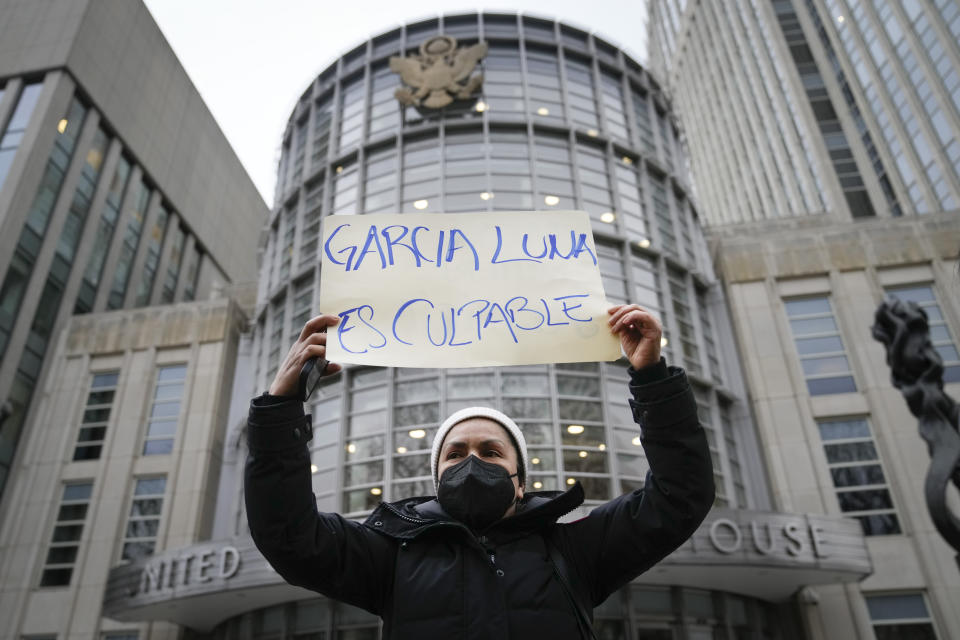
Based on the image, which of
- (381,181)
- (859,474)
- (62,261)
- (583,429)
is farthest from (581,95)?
(62,261)

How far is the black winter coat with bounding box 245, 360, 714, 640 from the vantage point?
89.8 inches

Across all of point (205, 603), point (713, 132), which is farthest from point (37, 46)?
point (713, 132)

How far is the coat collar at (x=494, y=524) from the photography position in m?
2.49

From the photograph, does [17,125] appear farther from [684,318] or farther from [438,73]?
[684,318]

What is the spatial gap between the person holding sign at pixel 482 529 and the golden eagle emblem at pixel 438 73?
22.0 meters

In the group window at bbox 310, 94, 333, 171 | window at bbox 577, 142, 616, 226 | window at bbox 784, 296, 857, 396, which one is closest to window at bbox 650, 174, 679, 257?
window at bbox 577, 142, 616, 226

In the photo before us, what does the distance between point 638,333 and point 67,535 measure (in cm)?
2419

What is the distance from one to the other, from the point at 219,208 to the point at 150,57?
30.7ft

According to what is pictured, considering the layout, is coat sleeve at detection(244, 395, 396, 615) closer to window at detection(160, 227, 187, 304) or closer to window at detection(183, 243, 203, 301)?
window at detection(160, 227, 187, 304)

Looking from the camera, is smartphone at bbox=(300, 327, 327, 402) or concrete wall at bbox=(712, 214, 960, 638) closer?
smartphone at bbox=(300, 327, 327, 402)

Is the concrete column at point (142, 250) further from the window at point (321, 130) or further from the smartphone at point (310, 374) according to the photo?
the smartphone at point (310, 374)

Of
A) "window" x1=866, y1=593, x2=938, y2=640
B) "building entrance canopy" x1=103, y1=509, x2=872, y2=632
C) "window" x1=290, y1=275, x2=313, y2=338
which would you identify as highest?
"window" x1=290, y1=275, x2=313, y2=338

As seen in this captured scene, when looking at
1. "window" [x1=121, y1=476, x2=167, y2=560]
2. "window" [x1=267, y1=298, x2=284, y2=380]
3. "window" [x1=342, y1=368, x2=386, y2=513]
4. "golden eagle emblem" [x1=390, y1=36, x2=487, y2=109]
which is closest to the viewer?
"window" [x1=342, y1=368, x2=386, y2=513]

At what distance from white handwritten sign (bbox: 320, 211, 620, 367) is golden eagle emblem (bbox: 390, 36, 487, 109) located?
69.0ft
